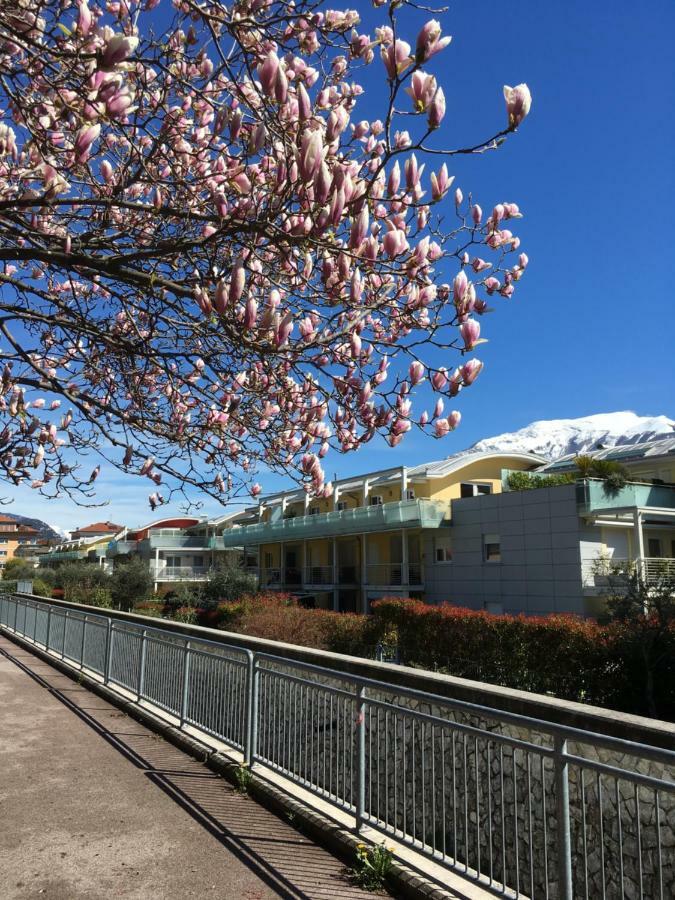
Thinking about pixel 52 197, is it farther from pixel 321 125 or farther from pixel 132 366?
pixel 132 366

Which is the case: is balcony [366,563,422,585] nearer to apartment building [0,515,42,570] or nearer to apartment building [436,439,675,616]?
apartment building [436,439,675,616]

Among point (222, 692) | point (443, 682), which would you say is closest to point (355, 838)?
point (443, 682)

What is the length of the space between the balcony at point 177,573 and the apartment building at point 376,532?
1083cm

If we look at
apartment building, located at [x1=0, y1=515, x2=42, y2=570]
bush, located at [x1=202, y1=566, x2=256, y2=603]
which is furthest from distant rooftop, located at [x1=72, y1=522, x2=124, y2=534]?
bush, located at [x1=202, y1=566, x2=256, y2=603]

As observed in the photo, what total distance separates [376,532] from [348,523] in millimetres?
1568

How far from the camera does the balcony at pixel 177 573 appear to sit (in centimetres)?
5566

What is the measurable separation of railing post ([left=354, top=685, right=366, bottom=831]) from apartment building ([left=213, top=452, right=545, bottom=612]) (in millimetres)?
27365

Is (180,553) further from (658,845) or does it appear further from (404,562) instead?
(658,845)

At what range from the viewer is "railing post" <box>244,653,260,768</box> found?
20.2 feet

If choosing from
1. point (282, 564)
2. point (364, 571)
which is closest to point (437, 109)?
point (364, 571)

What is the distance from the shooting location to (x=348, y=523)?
37312 mm

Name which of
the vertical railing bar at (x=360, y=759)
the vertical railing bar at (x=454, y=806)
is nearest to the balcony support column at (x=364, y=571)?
the vertical railing bar at (x=360, y=759)

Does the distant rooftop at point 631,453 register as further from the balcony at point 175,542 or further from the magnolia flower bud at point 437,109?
the magnolia flower bud at point 437,109

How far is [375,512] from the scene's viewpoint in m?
35.2
